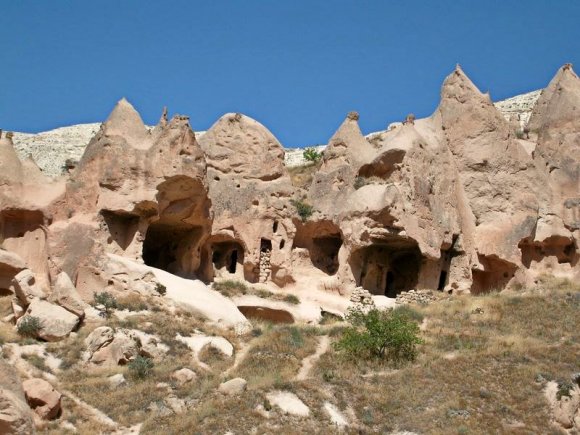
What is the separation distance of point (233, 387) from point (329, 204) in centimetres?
1678

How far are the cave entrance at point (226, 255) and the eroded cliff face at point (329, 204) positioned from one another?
0.05 metres

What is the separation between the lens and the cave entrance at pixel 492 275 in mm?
35469

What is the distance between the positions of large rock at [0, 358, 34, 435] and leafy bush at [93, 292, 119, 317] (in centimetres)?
1042

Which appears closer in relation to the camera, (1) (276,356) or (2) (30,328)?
(1) (276,356)

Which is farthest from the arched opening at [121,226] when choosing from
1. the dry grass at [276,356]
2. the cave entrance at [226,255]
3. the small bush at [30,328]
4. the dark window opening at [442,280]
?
the dark window opening at [442,280]

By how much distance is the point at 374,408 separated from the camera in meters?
19.8

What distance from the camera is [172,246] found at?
3400 cm

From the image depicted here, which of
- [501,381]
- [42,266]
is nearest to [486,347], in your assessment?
[501,381]

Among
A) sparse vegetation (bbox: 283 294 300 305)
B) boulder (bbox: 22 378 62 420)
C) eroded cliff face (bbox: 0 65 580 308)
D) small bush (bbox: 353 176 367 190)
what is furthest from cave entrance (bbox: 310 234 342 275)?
boulder (bbox: 22 378 62 420)

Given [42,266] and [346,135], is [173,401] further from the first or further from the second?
[346,135]

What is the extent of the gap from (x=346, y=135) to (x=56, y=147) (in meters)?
28.1

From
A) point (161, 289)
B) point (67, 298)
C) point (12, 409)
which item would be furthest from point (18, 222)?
point (12, 409)

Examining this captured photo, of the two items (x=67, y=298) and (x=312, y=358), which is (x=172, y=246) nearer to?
(x=67, y=298)

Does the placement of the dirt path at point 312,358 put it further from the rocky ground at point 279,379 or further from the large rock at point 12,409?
the large rock at point 12,409
